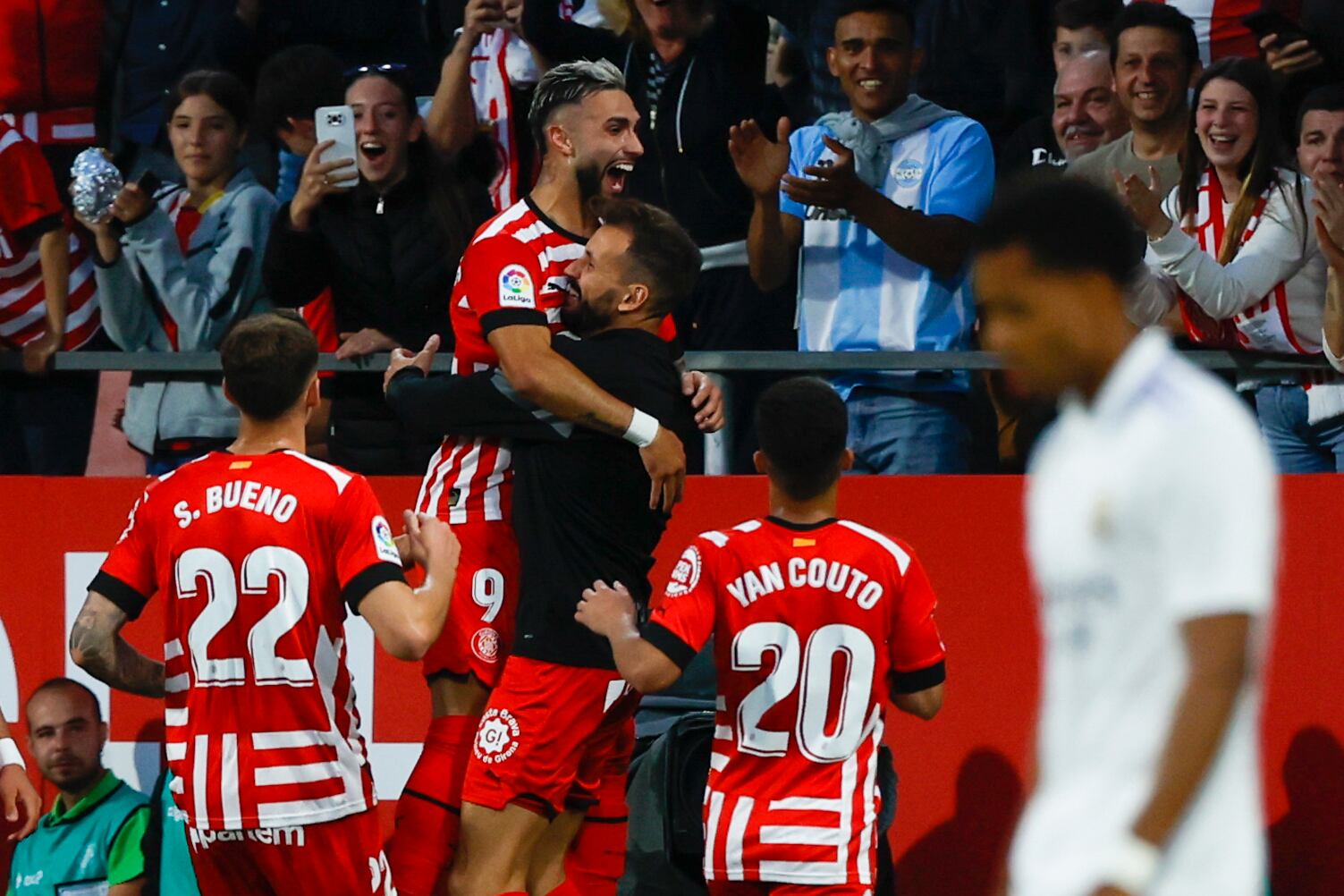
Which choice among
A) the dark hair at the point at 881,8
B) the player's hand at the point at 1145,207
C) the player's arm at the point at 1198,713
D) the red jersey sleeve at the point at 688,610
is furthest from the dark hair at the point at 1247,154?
the player's arm at the point at 1198,713

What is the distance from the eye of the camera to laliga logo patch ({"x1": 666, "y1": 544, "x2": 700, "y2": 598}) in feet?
16.6

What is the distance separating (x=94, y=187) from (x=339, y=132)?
3.11 ft

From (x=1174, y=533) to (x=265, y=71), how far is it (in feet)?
17.9

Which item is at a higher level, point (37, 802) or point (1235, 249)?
point (1235, 249)

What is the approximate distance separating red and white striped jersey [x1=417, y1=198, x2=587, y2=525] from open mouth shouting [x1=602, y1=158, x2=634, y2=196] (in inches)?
7.2

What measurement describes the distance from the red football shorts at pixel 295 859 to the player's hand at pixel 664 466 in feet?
3.67

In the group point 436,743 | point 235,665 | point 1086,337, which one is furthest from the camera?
point 436,743

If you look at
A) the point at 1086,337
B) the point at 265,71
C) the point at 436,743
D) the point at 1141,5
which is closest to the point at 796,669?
the point at 436,743

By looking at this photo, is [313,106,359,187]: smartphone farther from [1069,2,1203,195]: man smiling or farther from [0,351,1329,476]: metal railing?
[1069,2,1203,195]: man smiling

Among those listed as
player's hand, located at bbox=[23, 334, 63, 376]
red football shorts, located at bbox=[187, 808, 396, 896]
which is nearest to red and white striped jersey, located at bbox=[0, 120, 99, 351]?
player's hand, located at bbox=[23, 334, 63, 376]

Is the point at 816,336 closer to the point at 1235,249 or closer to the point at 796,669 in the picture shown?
the point at 1235,249

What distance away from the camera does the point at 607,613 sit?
195 inches

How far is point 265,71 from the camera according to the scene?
7.38 metres

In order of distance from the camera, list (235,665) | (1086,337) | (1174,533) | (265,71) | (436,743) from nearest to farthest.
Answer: (1174,533), (1086,337), (235,665), (436,743), (265,71)
